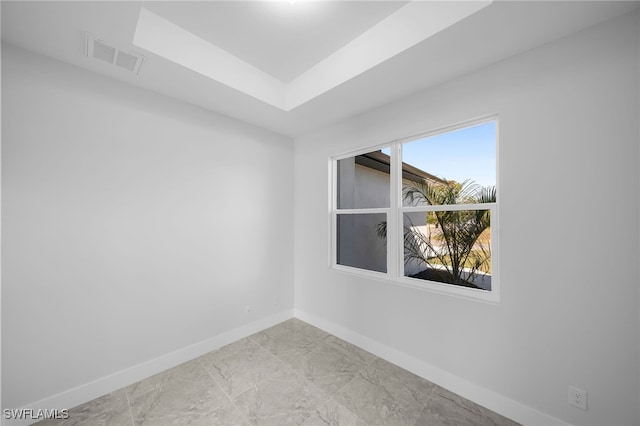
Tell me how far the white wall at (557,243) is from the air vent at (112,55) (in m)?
2.38

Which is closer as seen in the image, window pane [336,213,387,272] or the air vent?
the air vent

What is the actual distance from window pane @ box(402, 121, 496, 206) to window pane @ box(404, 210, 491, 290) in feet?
0.48

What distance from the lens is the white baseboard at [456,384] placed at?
1731mm

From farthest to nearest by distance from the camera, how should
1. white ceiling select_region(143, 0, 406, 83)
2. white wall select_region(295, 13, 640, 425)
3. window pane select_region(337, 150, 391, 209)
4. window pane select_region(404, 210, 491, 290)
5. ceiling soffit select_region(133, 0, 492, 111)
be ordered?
window pane select_region(337, 150, 391, 209)
window pane select_region(404, 210, 491, 290)
white ceiling select_region(143, 0, 406, 83)
ceiling soffit select_region(133, 0, 492, 111)
white wall select_region(295, 13, 640, 425)

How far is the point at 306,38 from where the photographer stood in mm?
2107

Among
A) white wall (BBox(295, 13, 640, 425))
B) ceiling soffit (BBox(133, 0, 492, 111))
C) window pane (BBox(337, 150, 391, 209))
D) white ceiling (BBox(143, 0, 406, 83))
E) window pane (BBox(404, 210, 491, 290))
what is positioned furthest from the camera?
window pane (BBox(337, 150, 391, 209))

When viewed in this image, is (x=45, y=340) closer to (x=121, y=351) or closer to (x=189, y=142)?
(x=121, y=351)

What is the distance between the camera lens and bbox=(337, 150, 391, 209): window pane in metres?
2.76

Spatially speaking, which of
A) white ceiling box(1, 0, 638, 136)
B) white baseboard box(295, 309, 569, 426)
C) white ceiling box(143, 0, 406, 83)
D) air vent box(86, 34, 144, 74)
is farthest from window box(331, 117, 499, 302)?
air vent box(86, 34, 144, 74)

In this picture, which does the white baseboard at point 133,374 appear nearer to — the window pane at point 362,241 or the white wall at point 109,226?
the white wall at point 109,226

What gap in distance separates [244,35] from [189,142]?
1147 mm

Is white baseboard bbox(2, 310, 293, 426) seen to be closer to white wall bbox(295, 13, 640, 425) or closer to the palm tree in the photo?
white wall bbox(295, 13, 640, 425)

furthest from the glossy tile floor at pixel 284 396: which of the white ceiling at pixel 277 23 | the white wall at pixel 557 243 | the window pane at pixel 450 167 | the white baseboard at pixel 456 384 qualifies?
the white ceiling at pixel 277 23

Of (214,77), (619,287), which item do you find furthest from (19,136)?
(619,287)
